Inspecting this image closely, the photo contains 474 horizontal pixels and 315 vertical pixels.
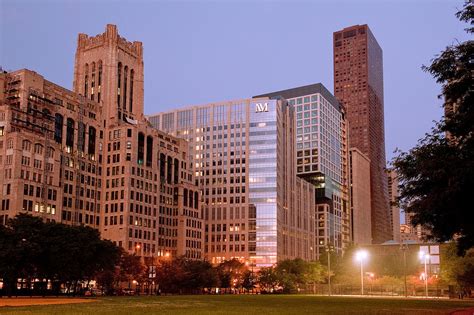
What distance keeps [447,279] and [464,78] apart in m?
115

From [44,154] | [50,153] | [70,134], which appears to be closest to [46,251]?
[44,154]

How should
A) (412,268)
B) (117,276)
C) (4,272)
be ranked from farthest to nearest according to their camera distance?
(412,268) < (117,276) < (4,272)

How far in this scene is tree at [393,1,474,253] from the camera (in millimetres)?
30656

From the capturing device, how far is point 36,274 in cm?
11419

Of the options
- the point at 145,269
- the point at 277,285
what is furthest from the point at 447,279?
the point at 145,269

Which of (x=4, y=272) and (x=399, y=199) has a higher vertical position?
(x=399, y=199)

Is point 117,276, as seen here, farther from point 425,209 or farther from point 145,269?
point 425,209

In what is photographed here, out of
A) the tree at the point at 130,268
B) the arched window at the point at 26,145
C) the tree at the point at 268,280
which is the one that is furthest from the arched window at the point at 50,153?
the tree at the point at 268,280

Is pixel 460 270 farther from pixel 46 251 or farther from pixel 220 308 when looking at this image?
pixel 46 251

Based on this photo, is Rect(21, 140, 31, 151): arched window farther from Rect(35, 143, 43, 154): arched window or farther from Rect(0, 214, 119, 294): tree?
Rect(0, 214, 119, 294): tree

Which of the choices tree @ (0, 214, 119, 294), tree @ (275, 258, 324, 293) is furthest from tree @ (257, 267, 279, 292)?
tree @ (0, 214, 119, 294)

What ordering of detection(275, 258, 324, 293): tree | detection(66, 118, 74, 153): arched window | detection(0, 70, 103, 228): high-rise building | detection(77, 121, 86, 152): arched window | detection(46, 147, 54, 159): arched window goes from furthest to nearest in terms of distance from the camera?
detection(77, 121, 86, 152): arched window
detection(66, 118, 74, 153): arched window
detection(46, 147, 54, 159): arched window
detection(275, 258, 324, 293): tree
detection(0, 70, 103, 228): high-rise building

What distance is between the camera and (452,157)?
3200cm

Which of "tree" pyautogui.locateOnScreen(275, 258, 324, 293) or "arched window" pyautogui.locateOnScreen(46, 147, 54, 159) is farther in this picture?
"arched window" pyautogui.locateOnScreen(46, 147, 54, 159)
